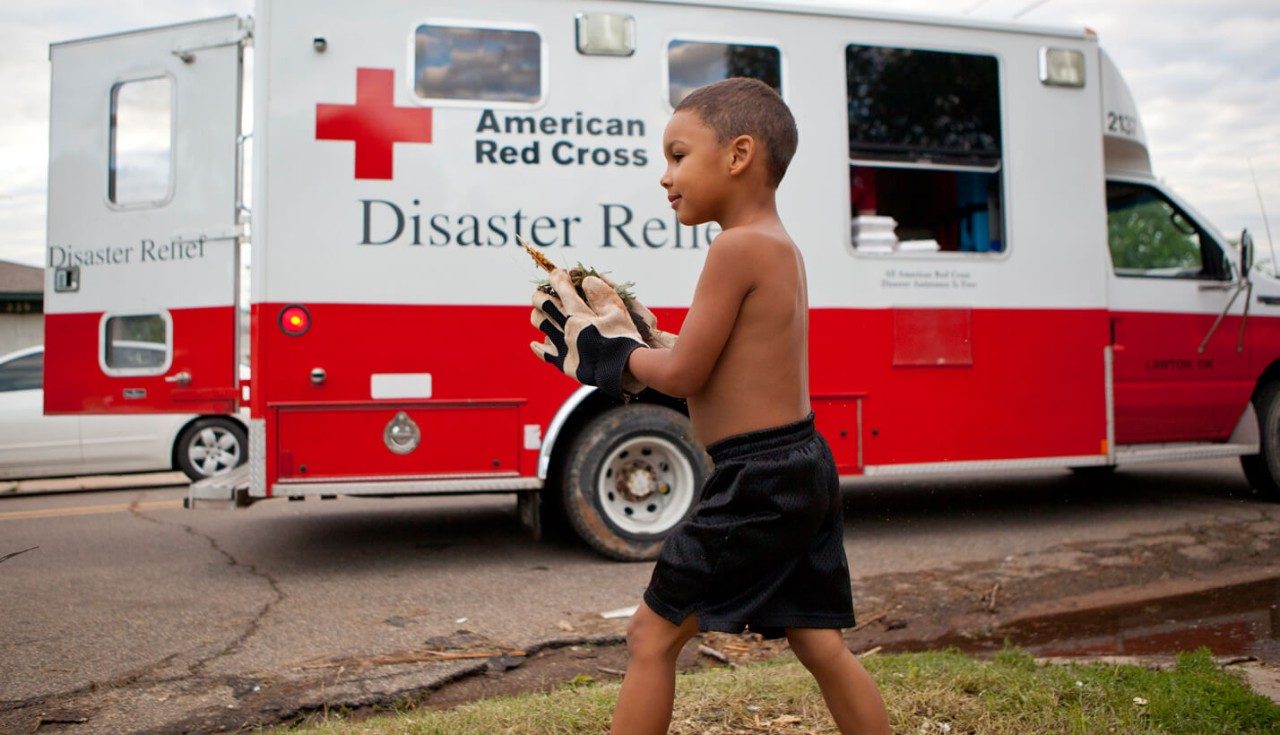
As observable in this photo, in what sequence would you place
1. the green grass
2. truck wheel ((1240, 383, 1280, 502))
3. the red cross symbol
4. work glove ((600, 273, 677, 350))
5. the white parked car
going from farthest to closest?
the white parked car
truck wheel ((1240, 383, 1280, 502))
the red cross symbol
the green grass
work glove ((600, 273, 677, 350))

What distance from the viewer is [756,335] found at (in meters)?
2.19

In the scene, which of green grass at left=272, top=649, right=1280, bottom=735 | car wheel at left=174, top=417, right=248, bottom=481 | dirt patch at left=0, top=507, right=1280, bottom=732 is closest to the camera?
green grass at left=272, top=649, right=1280, bottom=735

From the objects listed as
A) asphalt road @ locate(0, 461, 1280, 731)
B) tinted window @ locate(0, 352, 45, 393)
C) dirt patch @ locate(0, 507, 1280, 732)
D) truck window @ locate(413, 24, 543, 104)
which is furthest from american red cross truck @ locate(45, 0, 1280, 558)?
tinted window @ locate(0, 352, 45, 393)

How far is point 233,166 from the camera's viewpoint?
→ 229 inches

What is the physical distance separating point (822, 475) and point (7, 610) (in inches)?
158

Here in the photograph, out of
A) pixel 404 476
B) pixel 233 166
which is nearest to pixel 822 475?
pixel 404 476

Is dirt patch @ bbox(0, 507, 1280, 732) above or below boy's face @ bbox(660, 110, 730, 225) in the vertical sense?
below

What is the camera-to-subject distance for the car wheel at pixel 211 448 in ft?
29.8

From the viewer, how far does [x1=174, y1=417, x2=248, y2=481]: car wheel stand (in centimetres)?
909

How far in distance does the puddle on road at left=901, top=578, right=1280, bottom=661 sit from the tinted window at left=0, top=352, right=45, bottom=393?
8.02 metres

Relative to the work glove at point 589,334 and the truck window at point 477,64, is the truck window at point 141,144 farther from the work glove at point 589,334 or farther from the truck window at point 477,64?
the work glove at point 589,334

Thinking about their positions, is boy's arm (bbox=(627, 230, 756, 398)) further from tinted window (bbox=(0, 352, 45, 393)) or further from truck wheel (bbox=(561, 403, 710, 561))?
tinted window (bbox=(0, 352, 45, 393))

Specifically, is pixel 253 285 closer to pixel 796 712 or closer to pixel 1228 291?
pixel 796 712

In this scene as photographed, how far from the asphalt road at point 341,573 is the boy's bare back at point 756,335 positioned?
1.97 m
